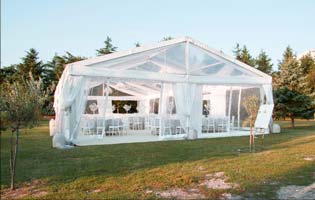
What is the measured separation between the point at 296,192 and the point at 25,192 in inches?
156

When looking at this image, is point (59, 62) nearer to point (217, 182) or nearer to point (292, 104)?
point (292, 104)

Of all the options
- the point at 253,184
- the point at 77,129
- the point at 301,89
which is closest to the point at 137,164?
the point at 253,184

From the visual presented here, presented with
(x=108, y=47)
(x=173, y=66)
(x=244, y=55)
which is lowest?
(x=173, y=66)

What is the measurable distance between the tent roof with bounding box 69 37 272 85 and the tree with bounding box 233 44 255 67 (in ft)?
66.2

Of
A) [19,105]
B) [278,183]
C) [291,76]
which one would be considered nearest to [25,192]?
[19,105]

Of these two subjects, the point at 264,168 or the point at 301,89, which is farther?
the point at 301,89

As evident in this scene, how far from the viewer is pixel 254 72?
1276 cm

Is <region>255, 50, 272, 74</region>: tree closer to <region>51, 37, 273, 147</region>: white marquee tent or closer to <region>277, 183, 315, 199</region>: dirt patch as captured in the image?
<region>51, 37, 273, 147</region>: white marquee tent

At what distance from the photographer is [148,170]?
5.61 m

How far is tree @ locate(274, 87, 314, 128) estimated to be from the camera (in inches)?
620

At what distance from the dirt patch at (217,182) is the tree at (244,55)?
94.0ft

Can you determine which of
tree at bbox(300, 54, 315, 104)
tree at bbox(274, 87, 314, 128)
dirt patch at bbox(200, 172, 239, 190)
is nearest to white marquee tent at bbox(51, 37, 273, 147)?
tree at bbox(274, 87, 314, 128)

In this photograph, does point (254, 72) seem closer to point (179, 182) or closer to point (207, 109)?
point (207, 109)

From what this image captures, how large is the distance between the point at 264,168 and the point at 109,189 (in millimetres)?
3124
